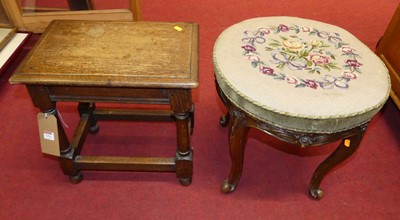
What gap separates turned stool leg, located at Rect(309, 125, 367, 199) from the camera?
47.3 inches

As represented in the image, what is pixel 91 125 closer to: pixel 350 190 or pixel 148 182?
pixel 148 182

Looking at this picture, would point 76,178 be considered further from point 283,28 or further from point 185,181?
point 283,28

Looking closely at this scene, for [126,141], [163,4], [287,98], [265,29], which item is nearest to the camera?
[287,98]

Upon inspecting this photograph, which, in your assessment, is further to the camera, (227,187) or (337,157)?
(227,187)

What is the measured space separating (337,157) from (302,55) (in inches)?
17.3

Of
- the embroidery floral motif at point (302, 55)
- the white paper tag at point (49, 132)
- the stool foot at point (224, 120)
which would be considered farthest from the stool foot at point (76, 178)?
the embroidery floral motif at point (302, 55)

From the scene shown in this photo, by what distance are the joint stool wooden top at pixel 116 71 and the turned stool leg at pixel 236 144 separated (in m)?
0.19

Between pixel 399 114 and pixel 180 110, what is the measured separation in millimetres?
1562

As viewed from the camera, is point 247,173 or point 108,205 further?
point 247,173

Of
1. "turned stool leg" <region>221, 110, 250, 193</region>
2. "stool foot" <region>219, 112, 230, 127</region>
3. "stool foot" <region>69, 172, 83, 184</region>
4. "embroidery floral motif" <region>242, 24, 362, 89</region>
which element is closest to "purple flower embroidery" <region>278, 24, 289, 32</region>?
"embroidery floral motif" <region>242, 24, 362, 89</region>

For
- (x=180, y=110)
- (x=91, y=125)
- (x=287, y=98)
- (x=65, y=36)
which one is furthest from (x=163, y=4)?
(x=287, y=98)

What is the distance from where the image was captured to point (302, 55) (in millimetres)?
1267

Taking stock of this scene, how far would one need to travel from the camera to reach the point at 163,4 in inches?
117

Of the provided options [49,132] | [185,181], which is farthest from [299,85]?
[49,132]
